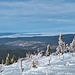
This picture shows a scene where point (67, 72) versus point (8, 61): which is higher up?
point (67, 72)

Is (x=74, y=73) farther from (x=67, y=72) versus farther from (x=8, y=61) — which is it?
(x=8, y=61)

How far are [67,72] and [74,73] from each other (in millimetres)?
1291

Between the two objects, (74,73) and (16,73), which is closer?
(74,73)

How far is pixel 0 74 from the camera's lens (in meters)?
42.8

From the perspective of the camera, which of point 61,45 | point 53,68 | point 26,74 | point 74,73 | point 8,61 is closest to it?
point 74,73

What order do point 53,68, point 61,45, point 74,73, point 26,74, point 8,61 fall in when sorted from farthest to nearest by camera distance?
point 8,61
point 61,45
point 53,68
point 26,74
point 74,73


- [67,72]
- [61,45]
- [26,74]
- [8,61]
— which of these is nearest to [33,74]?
[26,74]

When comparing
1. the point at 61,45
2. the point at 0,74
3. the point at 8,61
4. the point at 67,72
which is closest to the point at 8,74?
the point at 0,74

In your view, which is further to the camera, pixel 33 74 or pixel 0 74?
pixel 0 74

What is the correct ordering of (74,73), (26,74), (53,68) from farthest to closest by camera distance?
(53,68), (26,74), (74,73)

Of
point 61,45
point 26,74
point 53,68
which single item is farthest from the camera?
point 61,45

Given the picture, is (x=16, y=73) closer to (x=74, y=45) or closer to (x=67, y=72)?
(x=67, y=72)

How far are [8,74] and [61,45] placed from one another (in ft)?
182

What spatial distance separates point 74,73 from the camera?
37.9 m
